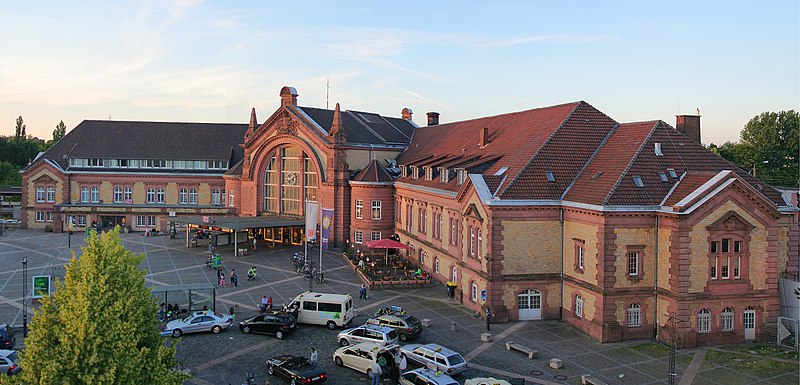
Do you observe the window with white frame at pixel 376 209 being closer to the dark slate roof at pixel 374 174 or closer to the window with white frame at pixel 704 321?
the dark slate roof at pixel 374 174

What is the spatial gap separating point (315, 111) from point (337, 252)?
1851 centimetres

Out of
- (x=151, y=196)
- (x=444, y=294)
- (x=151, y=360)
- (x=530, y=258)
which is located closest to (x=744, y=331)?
(x=530, y=258)

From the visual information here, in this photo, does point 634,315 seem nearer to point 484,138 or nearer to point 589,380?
point 589,380

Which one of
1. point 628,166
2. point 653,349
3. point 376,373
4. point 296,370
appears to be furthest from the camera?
point 628,166

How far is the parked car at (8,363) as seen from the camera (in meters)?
31.4

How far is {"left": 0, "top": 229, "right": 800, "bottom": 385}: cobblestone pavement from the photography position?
32281 mm

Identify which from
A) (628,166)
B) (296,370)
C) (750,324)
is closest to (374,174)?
(628,166)

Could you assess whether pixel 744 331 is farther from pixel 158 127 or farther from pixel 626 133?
pixel 158 127

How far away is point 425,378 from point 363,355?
15.5ft

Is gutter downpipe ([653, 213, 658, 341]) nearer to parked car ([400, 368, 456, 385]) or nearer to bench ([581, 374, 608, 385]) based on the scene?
bench ([581, 374, 608, 385])

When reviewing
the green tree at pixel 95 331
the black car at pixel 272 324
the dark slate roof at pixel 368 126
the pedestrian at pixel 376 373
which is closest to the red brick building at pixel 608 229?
the pedestrian at pixel 376 373

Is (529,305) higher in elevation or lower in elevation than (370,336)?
higher

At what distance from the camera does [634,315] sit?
38.8 metres

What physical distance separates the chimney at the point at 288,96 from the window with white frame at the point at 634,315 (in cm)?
4939
